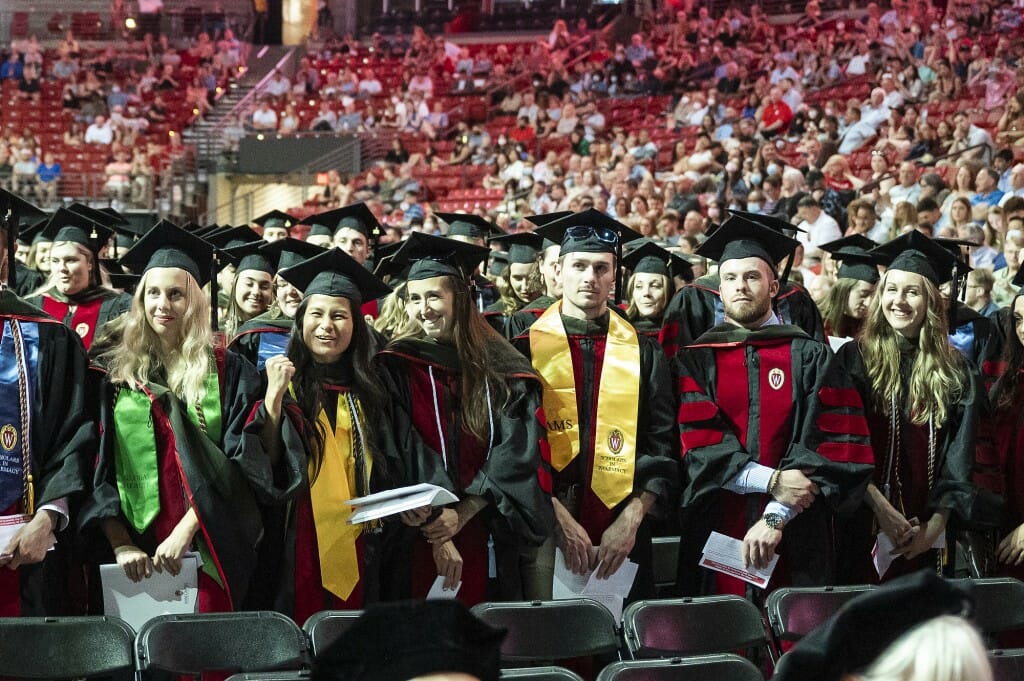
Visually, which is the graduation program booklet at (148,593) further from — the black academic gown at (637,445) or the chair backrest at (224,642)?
the black academic gown at (637,445)

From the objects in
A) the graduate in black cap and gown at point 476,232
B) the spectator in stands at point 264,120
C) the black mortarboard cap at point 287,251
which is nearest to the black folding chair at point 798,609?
the black mortarboard cap at point 287,251

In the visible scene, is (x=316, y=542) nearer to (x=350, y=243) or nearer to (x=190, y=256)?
(x=190, y=256)

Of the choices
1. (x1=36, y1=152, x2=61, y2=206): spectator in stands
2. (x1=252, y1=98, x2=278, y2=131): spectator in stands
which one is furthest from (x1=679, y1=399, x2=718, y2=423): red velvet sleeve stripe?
(x1=252, y1=98, x2=278, y2=131): spectator in stands

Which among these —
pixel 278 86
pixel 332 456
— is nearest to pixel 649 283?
pixel 332 456

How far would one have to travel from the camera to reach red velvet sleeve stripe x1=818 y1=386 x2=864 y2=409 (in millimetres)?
4516

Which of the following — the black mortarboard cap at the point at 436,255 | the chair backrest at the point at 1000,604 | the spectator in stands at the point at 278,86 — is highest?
the spectator in stands at the point at 278,86

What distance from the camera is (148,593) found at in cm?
401

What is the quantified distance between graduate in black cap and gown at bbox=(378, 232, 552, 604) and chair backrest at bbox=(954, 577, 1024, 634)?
56.9 inches

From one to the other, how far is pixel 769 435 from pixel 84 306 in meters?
3.24

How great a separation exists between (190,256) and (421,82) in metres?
17.5

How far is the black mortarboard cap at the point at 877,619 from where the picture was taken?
2.15 meters

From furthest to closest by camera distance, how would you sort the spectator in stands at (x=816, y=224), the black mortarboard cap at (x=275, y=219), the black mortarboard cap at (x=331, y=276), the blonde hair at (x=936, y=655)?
the spectator in stands at (x=816, y=224) → the black mortarboard cap at (x=275, y=219) → the black mortarboard cap at (x=331, y=276) → the blonde hair at (x=936, y=655)

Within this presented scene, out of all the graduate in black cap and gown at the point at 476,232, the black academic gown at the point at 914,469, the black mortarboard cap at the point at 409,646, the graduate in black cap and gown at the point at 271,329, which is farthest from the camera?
the graduate in black cap and gown at the point at 476,232

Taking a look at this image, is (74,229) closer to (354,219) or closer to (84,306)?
(84,306)
